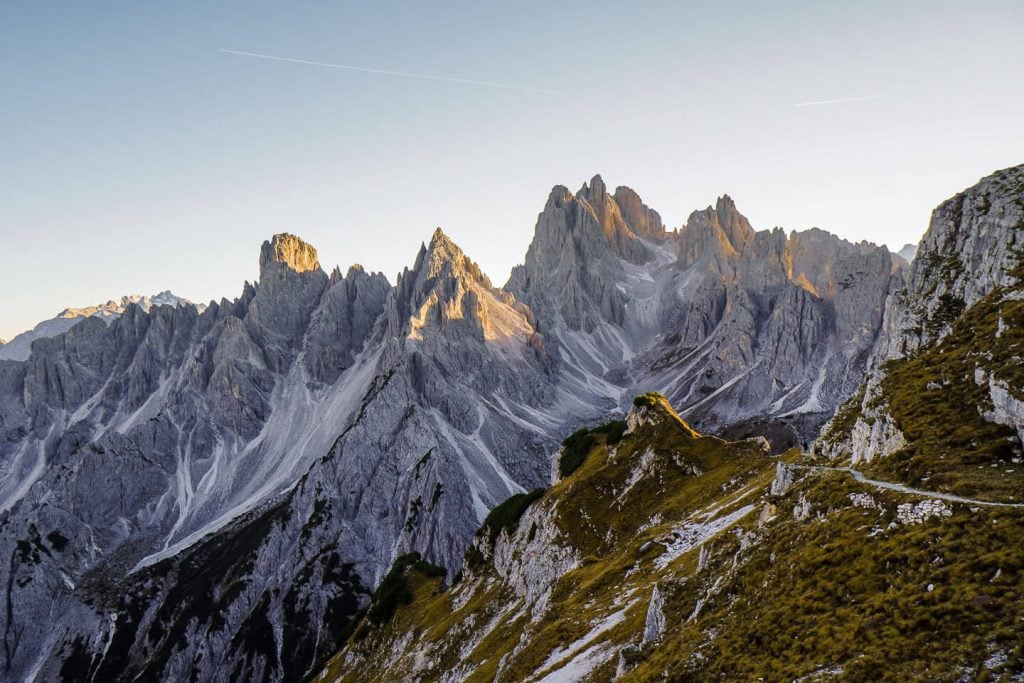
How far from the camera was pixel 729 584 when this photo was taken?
2952 cm

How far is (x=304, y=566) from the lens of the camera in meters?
184

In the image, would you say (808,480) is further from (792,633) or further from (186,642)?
(186,642)

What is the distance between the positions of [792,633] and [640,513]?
36.8m

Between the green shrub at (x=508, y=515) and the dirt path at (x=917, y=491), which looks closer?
the dirt path at (x=917, y=491)

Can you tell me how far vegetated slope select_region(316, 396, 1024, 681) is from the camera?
19656 mm

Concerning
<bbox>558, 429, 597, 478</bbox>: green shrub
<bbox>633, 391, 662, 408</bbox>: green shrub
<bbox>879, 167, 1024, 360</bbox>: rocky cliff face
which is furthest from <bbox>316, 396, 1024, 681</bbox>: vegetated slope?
<bbox>879, 167, 1024, 360</bbox>: rocky cliff face

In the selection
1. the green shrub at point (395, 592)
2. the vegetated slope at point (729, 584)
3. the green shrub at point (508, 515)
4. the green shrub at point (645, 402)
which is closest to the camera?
the vegetated slope at point (729, 584)

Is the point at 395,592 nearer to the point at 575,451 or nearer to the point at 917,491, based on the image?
the point at 575,451

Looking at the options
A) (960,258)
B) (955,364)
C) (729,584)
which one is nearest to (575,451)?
(960,258)

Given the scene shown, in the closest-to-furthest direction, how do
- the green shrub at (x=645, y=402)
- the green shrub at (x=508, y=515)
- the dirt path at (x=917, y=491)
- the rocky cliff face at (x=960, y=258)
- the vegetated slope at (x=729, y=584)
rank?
1. the vegetated slope at (x=729, y=584)
2. the dirt path at (x=917, y=491)
3. the rocky cliff face at (x=960, y=258)
4. the green shrub at (x=508, y=515)
5. the green shrub at (x=645, y=402)

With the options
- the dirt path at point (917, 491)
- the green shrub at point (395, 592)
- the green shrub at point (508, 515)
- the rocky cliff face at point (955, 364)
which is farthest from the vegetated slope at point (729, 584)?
the green shrub at point (395, 592)

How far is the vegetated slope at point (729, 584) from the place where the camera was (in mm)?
19656

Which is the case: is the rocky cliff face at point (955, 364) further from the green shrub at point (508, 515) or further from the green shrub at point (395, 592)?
the green shrub at point (395, 592)

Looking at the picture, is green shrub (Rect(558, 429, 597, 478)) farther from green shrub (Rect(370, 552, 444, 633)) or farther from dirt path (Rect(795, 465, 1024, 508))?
dirt path (Rect(795, 465, 1024, 508))
